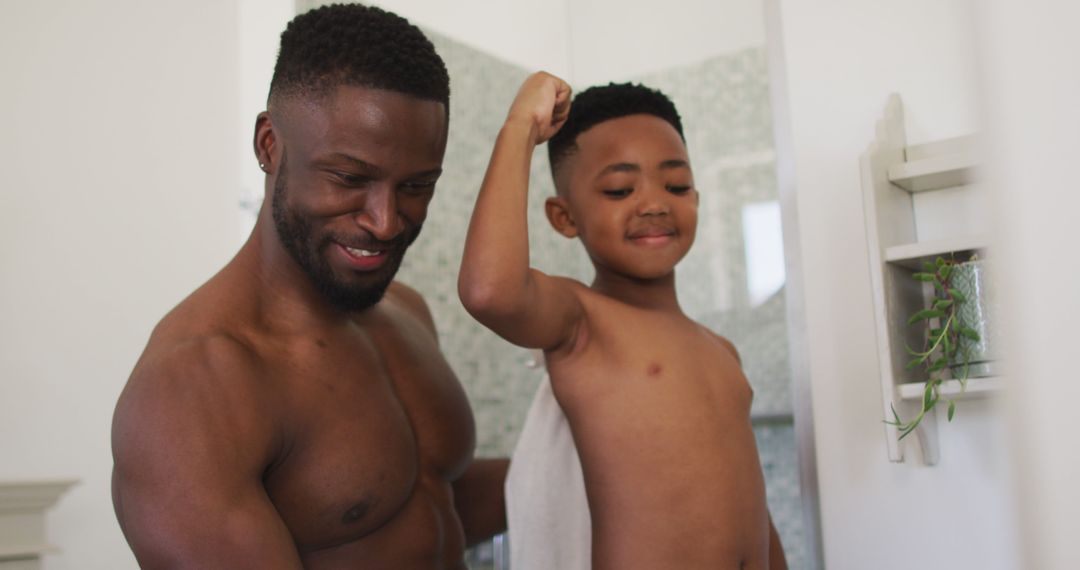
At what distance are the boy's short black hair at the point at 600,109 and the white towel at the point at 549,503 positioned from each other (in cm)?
32

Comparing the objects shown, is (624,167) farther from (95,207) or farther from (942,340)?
(95,207)

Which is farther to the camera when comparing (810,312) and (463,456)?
(810,312)

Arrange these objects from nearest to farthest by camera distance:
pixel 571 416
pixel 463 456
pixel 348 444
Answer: pixel 348 444 < pixel 571 416 < pixel 463 456

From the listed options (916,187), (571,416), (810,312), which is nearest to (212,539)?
(571,416)

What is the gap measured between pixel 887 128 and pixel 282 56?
901mm

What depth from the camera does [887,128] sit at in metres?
1.53

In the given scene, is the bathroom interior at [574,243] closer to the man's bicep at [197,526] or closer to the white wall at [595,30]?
the white wall at [595,30]

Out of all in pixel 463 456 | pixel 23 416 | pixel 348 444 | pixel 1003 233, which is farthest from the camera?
pixel 23 416

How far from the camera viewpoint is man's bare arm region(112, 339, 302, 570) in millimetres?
939

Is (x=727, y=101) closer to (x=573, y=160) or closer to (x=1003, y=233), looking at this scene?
(x=573, y=160)

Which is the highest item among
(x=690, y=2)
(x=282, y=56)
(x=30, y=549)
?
(x=690, y=2)

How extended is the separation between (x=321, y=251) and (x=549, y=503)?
475 mm

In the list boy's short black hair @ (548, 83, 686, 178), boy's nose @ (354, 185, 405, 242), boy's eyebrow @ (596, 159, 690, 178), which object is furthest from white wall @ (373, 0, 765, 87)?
boy's nose @ (354, 185, 405, 242)

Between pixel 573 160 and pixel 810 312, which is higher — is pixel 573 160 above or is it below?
above
